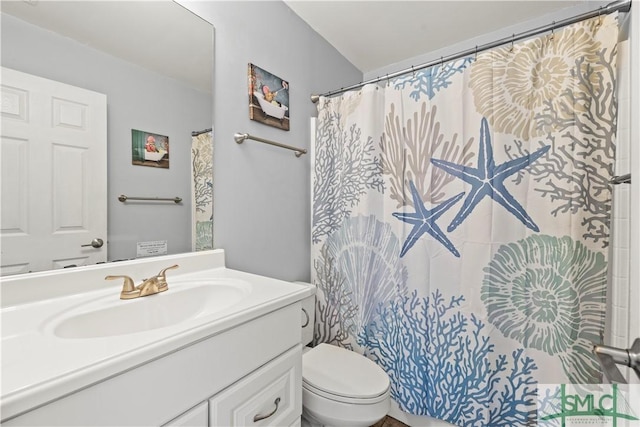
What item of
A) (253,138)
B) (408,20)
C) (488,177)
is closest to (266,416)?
(253,138)

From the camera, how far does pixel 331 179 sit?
68.3 inches

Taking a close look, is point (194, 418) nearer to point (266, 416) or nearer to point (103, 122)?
point (266, 416)

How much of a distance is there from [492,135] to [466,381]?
3.72ft

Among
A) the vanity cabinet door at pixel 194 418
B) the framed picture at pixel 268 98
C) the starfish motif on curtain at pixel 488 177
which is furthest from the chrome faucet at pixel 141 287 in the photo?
the starfish motif on curtain at pixel 488 177

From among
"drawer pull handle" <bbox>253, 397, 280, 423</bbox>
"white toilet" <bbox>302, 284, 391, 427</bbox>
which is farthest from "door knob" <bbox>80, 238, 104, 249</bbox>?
"white toilet" <bbox>302, 284, 391, 427</bbox>

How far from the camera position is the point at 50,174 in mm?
837

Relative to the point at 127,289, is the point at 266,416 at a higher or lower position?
lower

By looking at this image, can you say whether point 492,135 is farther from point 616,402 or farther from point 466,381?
point 466,381

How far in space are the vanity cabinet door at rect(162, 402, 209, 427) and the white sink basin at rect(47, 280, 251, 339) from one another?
29 centimetres

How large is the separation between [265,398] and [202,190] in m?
0.85

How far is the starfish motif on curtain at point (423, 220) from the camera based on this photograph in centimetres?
134

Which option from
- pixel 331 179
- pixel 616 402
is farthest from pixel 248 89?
pixel 616 402

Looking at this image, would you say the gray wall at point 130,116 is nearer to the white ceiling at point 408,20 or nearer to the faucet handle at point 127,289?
the faucet handle at point 127,289

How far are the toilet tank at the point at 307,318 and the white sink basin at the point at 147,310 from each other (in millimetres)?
644
